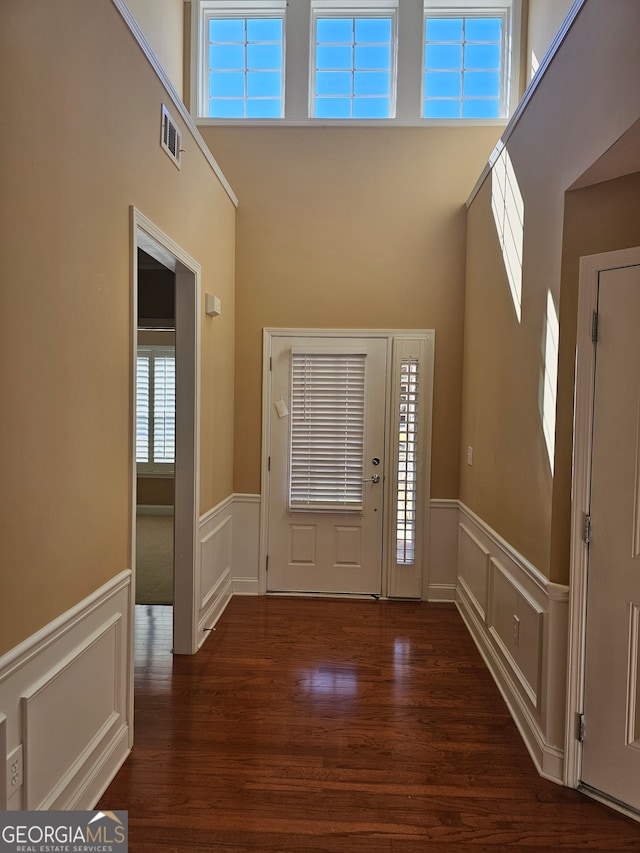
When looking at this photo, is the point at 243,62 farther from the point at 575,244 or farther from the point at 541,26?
the point at 575,244

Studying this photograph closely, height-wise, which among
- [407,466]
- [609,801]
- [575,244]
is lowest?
[609,801]

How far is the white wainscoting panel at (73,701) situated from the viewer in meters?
1.60

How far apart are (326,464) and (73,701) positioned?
108 inches

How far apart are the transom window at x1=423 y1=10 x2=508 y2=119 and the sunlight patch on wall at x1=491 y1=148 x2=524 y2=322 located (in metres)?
1.36

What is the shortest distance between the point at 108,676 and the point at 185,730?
0.62 m

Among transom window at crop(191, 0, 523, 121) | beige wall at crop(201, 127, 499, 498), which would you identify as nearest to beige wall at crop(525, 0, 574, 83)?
transom window at crop(191, 0, 523, 121)

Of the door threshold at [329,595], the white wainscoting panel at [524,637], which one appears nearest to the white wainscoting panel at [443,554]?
the door threshold at [329,595]

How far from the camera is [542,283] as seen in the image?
2518mm

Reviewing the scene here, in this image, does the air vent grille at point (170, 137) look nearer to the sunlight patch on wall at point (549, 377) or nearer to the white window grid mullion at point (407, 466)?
the sunlight patch on wall at point (549, 377)

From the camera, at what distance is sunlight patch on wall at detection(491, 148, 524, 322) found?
289cm

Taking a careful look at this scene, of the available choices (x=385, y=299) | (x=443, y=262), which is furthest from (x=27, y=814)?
(x=443, y=262)

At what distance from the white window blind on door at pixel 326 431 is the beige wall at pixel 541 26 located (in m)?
2.60

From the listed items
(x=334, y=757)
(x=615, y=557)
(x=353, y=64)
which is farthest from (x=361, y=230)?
(x=334, y=757)

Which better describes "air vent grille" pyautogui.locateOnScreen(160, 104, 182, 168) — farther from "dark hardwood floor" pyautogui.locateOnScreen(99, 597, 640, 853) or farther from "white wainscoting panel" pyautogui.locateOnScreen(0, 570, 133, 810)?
"dark hardwood floor" pyautogui.locateOnScreen(99, 597, 640, 853)
